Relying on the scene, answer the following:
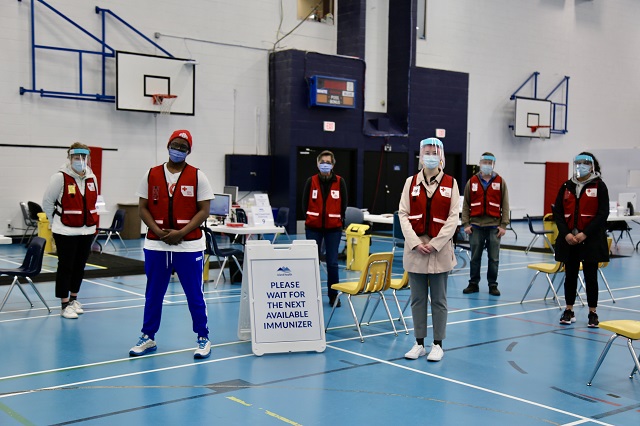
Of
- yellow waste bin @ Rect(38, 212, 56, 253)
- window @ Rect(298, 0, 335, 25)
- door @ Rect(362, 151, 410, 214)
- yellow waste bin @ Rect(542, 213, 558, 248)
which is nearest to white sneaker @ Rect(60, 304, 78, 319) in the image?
yellow waste bin @ Rect(38, 212, 56, 253)

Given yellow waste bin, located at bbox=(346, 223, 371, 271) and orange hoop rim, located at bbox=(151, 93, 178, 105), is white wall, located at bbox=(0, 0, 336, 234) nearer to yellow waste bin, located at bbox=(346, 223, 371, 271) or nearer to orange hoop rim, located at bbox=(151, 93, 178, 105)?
orange hoop rim, located at bbox=(151, 93, 178, 105)

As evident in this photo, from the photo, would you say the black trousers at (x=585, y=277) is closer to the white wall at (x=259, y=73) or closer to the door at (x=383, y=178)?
the white wall at (x=259, y=73)

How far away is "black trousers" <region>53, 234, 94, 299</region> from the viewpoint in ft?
22.7

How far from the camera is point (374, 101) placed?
18734 mm

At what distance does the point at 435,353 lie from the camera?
5582 millimetres

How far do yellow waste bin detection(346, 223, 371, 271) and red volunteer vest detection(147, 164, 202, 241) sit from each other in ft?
17.7

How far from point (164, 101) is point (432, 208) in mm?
10407

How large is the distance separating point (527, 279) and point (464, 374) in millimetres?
5275

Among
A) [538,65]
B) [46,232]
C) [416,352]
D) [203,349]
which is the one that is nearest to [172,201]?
[203,349]

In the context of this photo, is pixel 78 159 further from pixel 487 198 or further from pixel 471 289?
pixel 471 289

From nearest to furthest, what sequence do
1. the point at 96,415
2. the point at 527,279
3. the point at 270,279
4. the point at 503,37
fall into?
the point at 96,415 → the point at 270,279 → the point at 527,279 → the point at 503,37

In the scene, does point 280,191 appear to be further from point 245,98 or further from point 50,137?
point 50,137

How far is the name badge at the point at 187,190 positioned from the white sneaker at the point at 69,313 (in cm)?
232

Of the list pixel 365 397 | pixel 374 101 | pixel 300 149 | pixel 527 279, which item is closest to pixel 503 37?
pixel 374 101
